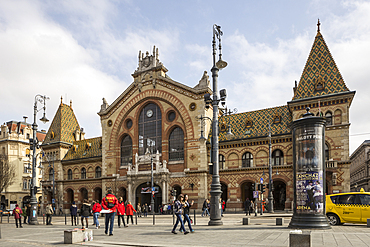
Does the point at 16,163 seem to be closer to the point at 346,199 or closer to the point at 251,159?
the point at 251,159

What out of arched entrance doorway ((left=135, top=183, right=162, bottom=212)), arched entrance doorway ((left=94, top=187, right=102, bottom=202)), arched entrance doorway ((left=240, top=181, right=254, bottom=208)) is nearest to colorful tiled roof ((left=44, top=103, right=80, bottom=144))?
arched entrance doorway ((left=94, top=187, right=102, bottom=202))

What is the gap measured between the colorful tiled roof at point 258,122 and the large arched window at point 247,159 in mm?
2111

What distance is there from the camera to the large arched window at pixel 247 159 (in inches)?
1579

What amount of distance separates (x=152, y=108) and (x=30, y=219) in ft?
75.5

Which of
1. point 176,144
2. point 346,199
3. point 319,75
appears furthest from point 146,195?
point 346,199

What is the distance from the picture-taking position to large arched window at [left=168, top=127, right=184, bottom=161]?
4378 centimetres

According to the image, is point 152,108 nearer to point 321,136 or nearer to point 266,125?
point 266,125

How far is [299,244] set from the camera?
913 cm

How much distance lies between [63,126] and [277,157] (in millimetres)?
35928

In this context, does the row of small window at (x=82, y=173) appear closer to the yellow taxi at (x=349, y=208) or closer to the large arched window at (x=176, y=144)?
the large arched window at (x=176, y=144)

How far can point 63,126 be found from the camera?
188 feet

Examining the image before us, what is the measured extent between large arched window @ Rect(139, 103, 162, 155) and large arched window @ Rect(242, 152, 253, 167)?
11.1m

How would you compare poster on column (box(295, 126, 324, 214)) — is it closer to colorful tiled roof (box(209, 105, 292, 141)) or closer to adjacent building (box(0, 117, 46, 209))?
colorful tiled roof (box(209, 105, 292, 141))

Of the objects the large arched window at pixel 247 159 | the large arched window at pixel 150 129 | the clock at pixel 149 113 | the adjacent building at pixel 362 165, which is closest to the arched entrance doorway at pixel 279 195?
the large arched window at pixel 247 159
